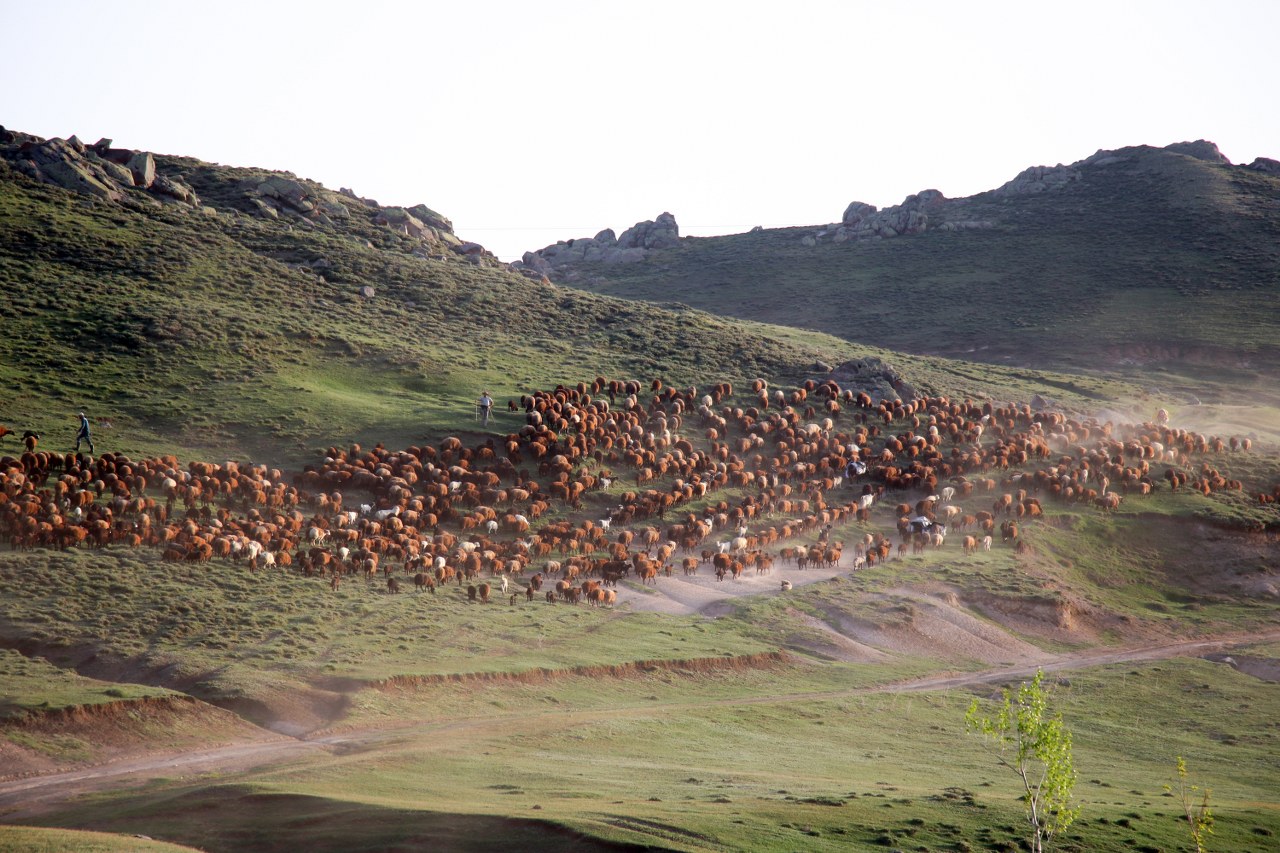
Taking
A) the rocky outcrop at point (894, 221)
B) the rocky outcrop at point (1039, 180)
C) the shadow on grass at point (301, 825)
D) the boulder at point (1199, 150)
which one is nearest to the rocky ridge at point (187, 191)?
the rocky outcrop at point (894, 221)

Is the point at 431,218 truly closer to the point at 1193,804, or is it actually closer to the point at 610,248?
the point at 610,248

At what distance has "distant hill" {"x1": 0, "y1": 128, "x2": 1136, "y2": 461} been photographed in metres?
53.3

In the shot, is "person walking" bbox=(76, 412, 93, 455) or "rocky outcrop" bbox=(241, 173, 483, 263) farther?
"rocky outcrop" bbox=(241, 173, 483, 263)

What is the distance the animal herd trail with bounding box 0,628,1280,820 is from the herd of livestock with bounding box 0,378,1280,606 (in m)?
9.19

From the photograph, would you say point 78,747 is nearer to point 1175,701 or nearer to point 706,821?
point 706,821

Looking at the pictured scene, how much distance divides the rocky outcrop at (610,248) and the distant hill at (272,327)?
57124 millimetres

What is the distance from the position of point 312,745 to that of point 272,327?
142 feet

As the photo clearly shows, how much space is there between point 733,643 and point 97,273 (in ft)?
158

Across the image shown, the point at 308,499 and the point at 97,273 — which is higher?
the point at 97,273

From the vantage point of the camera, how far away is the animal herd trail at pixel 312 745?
2170cm

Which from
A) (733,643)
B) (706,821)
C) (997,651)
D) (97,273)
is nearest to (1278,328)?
(997,651)

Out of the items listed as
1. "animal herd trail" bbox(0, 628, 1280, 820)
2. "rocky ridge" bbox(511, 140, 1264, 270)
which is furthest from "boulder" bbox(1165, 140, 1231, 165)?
"animal herd trail" bbox(0, 628, 1280, 820)

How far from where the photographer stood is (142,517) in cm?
3816

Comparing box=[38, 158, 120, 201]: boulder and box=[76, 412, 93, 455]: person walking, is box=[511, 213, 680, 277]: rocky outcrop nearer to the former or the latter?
box=[38, 158, 120, 201]: boulder
